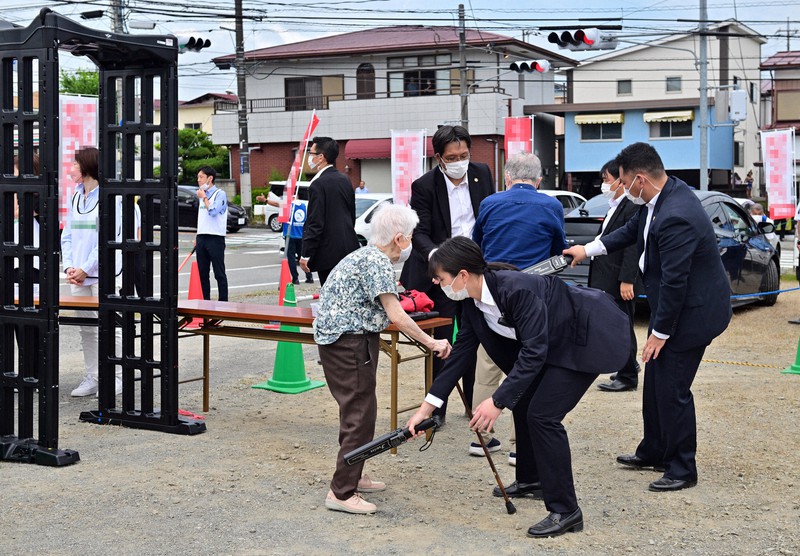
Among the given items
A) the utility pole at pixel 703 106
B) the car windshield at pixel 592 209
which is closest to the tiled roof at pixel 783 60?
the utility pole at pixel 703 106

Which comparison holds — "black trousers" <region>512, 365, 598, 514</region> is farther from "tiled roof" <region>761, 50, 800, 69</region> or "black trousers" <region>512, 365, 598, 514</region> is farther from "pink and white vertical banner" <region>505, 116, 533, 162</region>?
"tiled roof" <region>761, 50, 800, 69</region>

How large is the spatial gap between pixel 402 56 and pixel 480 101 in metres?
5.04

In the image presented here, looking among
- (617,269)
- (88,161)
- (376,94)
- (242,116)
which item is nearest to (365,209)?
(617,269)

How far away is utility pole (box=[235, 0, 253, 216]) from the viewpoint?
3500 centimetres

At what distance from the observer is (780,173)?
17531mm

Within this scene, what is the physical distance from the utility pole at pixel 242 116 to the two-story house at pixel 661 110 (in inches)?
502

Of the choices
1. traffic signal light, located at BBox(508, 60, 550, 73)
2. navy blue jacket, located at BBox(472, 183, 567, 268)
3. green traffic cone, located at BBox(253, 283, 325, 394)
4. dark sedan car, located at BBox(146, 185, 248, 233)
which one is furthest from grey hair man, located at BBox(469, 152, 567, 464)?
dark sedan car, located at BBox(146, 185, 248, 233)

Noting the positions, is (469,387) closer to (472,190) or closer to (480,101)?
(472,190)

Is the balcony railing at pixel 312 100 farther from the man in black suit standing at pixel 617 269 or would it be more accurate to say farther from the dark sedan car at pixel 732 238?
the man in black suit standing at pixel 617 269

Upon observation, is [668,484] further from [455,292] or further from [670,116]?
[670,116]

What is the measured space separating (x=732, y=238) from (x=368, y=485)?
25.1 feet

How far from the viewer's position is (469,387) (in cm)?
690

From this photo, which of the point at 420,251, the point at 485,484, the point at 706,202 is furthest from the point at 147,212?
the point at 706,202

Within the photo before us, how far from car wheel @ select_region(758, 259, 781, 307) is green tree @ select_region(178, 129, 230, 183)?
3488cm
